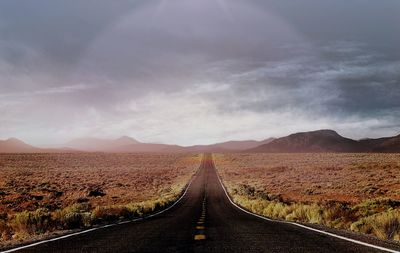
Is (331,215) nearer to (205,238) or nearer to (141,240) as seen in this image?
(205,238)

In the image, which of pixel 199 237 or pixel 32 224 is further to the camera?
pixel 32 224

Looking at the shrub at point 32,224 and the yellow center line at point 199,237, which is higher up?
the yellow center line at point 199,237

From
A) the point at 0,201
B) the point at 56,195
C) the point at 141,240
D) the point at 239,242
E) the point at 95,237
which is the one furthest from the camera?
the point at 56,195

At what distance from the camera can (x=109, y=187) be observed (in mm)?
50406

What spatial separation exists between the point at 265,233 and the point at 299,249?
10.7 ft

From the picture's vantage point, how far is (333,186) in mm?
44656

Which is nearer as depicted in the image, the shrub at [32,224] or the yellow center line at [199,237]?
the yellow center line at [199,237]

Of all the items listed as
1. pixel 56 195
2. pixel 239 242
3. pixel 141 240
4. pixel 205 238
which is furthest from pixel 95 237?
pixel 56 195

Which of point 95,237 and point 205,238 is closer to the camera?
point 205,238

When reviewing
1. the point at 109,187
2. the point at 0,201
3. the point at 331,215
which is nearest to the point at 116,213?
the point at 331,215

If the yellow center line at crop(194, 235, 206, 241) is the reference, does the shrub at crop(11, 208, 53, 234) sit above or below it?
below

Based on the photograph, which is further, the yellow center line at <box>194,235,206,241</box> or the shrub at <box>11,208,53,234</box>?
the shrub at <box>11,208,53,234</box>

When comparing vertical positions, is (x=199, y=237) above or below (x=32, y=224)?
above

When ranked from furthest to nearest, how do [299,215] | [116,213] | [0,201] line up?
[0,201] → [116,213] → [299,215]
